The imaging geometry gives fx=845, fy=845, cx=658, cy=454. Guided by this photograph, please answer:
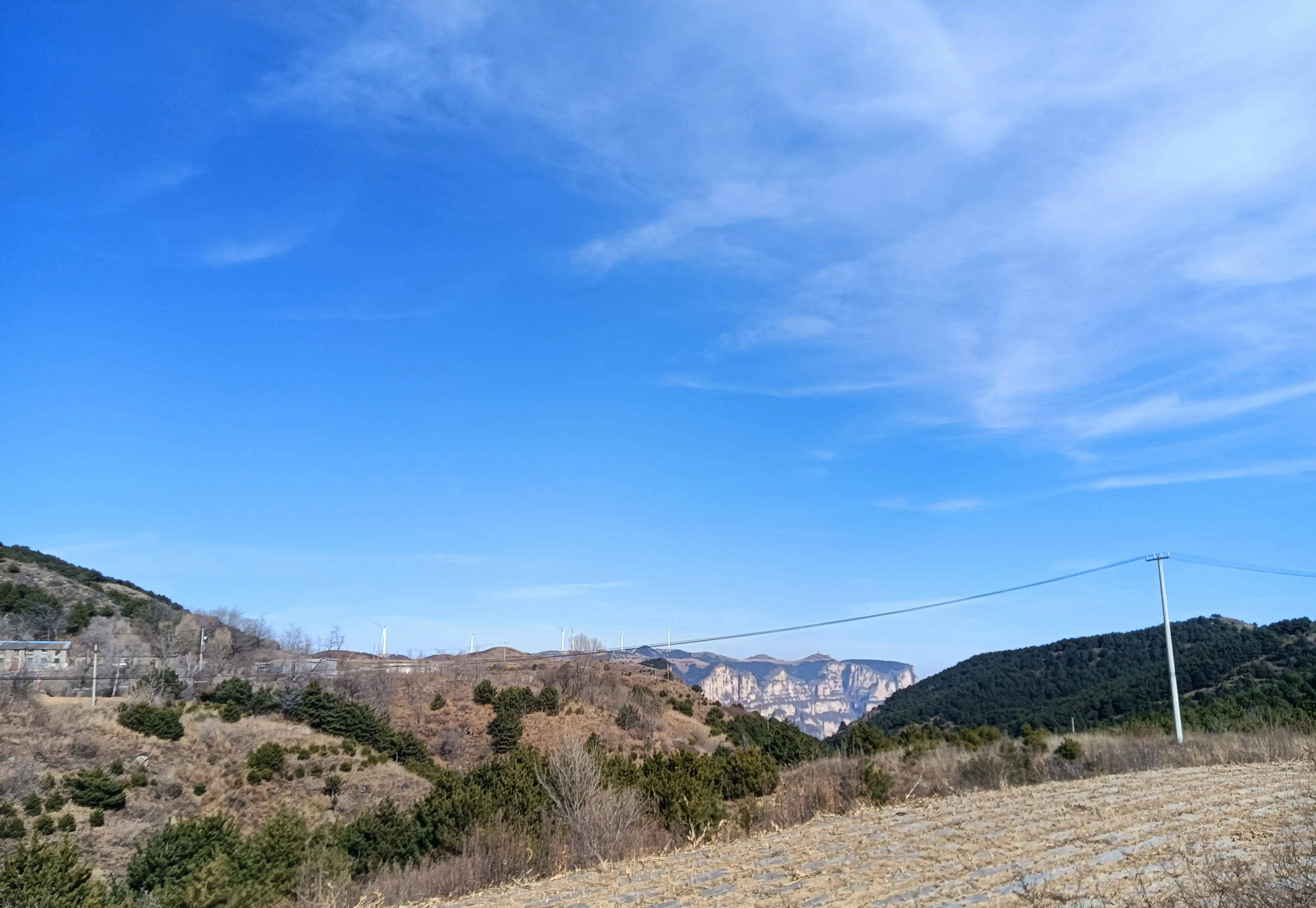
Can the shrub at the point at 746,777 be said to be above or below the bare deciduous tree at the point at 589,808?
below

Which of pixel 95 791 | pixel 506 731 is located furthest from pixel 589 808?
pixel 506 731

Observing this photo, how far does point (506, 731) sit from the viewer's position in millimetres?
51156

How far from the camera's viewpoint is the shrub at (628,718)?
180ft

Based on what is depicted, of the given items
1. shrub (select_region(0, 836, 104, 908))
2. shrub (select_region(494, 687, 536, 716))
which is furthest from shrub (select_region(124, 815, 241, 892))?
shrub (select_region(494, 687, 536, 716))

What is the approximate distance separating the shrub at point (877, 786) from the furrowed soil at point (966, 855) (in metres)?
1.81

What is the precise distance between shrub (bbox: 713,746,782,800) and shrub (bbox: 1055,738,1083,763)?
23.3 feet

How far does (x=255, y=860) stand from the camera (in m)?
12.5

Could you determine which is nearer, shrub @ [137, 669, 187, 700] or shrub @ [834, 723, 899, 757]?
shrub @ [834, 723, 899, 757]

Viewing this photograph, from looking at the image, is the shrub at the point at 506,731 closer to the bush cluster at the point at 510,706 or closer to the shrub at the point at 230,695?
the bush cluster at the point at 510,706

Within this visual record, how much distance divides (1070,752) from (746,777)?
8.28m

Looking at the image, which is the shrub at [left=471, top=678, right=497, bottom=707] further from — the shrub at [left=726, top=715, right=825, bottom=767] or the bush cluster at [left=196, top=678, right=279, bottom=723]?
the shrub at [left=726, top=715, right=825, bottom=767]

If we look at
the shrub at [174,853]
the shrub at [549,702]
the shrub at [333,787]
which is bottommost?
the shrub at [333,787]

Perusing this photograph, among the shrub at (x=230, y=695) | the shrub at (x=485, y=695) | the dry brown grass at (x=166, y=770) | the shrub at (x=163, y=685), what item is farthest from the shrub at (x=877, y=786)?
the shrub at (x=163, y=685)

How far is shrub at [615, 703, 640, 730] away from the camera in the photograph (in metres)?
55.0
